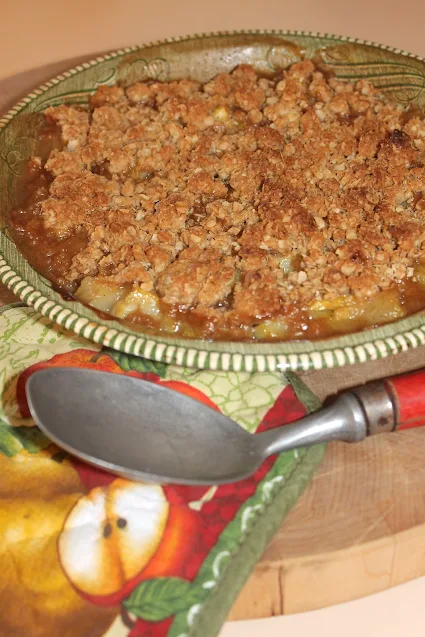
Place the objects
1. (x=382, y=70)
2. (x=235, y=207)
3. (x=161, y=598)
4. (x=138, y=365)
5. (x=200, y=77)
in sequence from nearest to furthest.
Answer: (x=161, y=598)
(x=138, y=365)
(x=235, y=207)
(x=382, y=70)
(x=200, y=77)

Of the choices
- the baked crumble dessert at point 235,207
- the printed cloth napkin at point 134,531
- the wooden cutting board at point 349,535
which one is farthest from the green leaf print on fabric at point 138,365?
the wooden cutting board at point 349,535

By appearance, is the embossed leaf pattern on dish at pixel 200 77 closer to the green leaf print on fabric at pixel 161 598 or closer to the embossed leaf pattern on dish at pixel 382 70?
the embossed leaf pattern on dish at pixel 382 70

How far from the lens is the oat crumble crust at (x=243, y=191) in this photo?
1504 mm

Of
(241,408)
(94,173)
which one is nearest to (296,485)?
(241,408)

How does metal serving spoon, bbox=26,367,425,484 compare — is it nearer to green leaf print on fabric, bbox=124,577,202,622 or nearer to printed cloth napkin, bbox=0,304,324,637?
printed cloth napkin, bbox=0,304,324,637

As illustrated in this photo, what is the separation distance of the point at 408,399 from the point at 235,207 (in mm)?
651

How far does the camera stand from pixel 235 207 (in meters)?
1.68

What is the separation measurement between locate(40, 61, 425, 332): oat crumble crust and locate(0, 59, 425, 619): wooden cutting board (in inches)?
13.9

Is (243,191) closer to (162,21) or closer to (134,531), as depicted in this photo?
(134,531)

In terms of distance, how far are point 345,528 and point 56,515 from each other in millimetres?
563

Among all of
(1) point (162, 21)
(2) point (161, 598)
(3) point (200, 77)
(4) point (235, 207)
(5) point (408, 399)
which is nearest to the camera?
(2) point (161, 598)

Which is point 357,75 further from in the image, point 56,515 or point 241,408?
point 56,515

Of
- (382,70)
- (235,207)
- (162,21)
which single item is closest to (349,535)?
(235,207)

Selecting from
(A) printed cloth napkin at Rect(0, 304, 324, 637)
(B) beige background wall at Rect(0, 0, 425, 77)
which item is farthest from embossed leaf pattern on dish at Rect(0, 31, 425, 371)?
(B) beige background wall at Rect(0, 0, 425, 77)
